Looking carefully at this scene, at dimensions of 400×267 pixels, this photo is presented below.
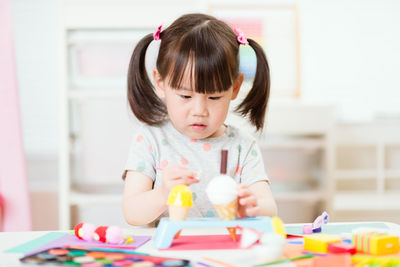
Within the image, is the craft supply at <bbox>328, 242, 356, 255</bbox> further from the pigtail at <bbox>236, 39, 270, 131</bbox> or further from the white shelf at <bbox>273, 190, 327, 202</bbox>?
the white shelf at <bbox>273, 190, 327, 202</bbox>

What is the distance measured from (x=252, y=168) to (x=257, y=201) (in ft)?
0.73

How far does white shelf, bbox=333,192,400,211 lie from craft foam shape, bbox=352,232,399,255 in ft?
6.15

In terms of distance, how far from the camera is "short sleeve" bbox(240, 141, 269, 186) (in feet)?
3.75

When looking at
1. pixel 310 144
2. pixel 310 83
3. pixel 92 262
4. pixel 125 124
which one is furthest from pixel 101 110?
pixel 92 262

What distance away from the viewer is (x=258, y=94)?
1.18m

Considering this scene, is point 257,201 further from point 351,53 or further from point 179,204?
point 351,53

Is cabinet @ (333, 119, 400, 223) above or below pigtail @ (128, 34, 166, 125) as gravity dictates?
below

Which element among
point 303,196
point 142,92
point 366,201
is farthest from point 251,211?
point 366,201

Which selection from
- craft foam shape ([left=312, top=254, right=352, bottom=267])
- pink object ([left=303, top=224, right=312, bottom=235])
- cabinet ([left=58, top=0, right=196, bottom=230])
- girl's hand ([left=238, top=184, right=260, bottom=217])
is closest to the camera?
craft foam shape ([left=312, top=254, right=352, bottom=267])

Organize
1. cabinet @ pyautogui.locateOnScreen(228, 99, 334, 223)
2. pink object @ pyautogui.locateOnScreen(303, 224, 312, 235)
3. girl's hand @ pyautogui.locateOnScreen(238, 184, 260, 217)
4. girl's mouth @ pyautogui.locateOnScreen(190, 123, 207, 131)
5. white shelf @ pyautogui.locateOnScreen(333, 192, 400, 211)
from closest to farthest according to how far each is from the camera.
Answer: girl's hand @ pyautogui.locateOnScreen(238, 184, 260, 217) < pink object @ pyautogui.locateOnScreen(303, 224, 312, 235) < girl's mouth @ pyautogui.locateOnScreen(190, 123, 207, 131) < cabinet @ pyautogui.locateOnScreen(228, 99, 334, 223) < white shelf @ pyautogui.locateOnScreen(333, 192, 400, 211)

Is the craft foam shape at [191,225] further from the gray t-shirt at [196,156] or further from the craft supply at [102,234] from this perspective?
the gray t-shirt at [196,156]

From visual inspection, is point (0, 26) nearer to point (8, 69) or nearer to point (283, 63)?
point (8, 69)

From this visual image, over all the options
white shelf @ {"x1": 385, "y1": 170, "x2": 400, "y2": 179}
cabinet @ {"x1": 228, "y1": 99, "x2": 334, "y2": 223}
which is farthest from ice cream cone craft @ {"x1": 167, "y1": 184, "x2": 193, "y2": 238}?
white shelf @ {"x1": 385, "y1": 170, "x2": 400, "y2": 179}

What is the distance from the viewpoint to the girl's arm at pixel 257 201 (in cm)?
81
